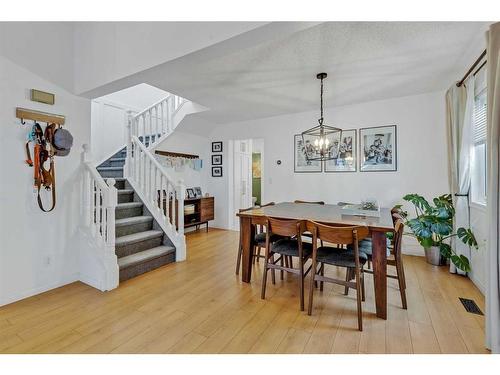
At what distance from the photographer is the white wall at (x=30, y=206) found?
2.32 metres

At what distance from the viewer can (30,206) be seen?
2.50 m

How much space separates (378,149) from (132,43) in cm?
384

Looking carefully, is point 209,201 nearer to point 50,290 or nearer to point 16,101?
point 50,290

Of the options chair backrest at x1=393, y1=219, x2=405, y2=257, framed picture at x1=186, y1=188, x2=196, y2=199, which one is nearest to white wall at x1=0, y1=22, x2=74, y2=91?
framed picture at x1=186, y1=188, x2=196, y2=199

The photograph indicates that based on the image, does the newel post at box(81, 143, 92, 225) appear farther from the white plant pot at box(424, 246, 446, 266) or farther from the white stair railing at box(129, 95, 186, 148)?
the white plant pot at box(424, 246, 446, 266)

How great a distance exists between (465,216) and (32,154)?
492 centimetres

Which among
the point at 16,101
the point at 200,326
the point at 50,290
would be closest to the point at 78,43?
the point at 16,101

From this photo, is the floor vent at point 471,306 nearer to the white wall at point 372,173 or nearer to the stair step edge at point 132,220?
the white wall at point 372,173

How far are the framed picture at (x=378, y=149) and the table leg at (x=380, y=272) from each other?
2.38 m

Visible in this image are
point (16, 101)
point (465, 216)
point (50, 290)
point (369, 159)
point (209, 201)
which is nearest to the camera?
point (16, 101)

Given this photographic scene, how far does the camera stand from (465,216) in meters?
2.95

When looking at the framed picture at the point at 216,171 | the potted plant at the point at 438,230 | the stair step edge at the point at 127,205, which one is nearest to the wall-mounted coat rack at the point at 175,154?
the framed picture at the point at 216,171

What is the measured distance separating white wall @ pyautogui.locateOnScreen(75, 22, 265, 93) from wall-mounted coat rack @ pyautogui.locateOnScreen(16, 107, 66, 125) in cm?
39
